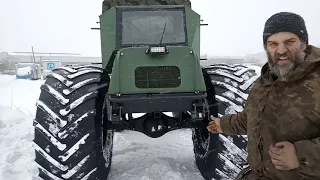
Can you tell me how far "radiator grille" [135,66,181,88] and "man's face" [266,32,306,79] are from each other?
1.79 m

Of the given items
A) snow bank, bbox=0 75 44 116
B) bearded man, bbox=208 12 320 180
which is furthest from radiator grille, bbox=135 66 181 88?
snow bank, bbox=0 75 44 116

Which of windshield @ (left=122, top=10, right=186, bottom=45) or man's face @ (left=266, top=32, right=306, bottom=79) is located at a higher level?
windshield @ (left=122, top=10, right=186, bottom=45)

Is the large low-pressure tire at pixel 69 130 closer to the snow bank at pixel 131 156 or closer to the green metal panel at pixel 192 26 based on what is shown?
the snow bank at pixel 131 156

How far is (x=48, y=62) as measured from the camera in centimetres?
3231

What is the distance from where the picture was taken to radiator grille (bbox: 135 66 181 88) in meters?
3.83

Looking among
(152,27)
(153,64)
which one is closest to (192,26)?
(152,27)

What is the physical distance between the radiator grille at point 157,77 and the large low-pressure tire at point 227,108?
0.53m

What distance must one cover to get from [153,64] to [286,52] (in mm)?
1968

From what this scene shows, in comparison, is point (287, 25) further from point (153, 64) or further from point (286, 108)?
point (153, 64)

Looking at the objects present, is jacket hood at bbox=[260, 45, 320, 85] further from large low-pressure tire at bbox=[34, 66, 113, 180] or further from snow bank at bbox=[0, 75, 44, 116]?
snow bank at bbox=[0, 75, 44, 116]

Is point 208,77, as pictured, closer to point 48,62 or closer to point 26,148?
point 26,148

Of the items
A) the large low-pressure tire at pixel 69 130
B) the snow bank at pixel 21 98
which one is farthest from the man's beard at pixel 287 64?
the snow bank at pixel 21 98

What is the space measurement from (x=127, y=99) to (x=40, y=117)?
91cm

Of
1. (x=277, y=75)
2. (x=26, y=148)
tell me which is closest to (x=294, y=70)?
(x=277, y=75)
